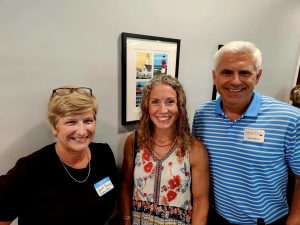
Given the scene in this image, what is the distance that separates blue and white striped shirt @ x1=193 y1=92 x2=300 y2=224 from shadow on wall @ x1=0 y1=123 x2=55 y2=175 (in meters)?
0.99

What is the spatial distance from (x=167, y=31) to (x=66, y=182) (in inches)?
49.2

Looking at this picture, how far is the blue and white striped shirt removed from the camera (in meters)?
1.18

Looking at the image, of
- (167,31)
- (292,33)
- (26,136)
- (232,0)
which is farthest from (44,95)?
(292,33)

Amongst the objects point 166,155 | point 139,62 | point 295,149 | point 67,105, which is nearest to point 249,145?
point 295,149

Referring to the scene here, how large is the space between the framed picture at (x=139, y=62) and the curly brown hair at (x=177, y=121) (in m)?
0.23

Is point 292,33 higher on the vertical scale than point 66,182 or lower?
higher

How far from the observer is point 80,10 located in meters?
1.24

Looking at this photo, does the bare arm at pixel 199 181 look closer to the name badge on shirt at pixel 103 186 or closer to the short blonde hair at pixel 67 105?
the name badge on shirt at pixel 103 186

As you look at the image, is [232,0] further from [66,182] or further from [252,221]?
[66,182]

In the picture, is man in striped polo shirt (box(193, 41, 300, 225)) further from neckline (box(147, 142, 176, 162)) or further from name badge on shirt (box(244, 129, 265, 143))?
neckline (box(147, 142, 176, 162))

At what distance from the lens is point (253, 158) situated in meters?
1.21

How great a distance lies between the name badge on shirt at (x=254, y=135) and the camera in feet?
3.92

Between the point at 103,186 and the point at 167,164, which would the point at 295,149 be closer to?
the point at 167,164

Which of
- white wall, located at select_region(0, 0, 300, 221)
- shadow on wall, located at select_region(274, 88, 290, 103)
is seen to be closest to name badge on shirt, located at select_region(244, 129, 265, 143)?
white wall, located at select_region(0, 0, 300, 221)
